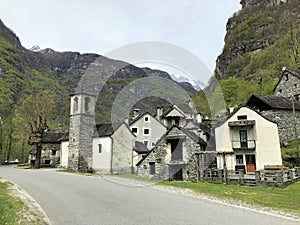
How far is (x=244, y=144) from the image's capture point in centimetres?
2764

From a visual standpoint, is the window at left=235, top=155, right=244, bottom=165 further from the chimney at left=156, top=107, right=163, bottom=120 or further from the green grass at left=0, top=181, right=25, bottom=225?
the green grass at left=0, top=181, right=25, bottom=225

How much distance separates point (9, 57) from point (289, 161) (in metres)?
127

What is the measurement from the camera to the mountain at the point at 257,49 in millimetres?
52000

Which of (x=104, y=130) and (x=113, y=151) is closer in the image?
(x=113, y=151)

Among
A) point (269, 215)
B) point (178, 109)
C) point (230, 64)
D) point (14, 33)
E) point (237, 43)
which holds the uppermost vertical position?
point (14, 33)

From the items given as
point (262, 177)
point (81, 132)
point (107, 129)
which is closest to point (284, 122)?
point (262, 177)

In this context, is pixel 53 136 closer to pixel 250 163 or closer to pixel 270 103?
pixel 250 163

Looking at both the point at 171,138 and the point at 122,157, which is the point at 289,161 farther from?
the point at 122,157

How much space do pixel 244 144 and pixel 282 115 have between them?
708 centimetres

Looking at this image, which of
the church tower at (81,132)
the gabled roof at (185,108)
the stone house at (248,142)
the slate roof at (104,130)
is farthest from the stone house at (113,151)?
the stone house at (248,142)

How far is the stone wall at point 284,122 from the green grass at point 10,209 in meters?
26.3

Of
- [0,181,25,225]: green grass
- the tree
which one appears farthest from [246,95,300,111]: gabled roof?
the tree

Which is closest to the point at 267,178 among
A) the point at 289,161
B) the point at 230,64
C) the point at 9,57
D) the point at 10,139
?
the point at 289,161

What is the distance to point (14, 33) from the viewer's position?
576 feet
